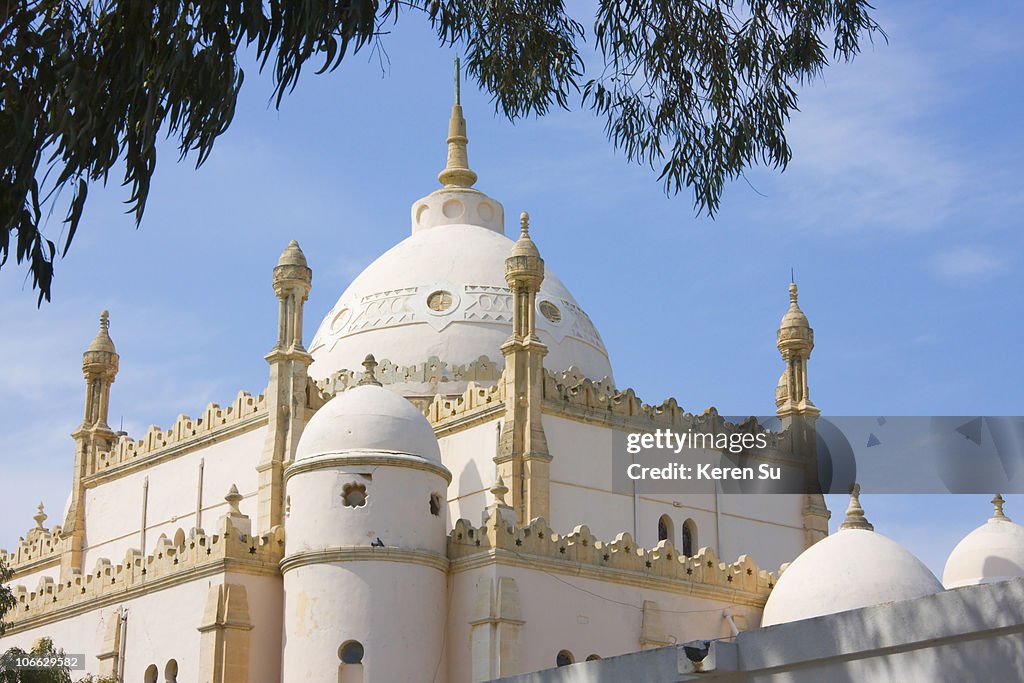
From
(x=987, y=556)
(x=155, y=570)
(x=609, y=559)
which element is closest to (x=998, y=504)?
(x=987, y=556)

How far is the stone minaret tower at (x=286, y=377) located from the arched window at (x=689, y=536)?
9.31 m

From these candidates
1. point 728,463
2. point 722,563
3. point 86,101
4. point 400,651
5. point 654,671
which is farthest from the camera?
point 728,463

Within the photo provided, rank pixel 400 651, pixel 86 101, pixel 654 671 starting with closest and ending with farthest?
pixel 86 101
pixel 654 671
pixel 400 651

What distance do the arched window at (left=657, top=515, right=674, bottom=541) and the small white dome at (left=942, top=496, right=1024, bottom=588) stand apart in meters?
6.26

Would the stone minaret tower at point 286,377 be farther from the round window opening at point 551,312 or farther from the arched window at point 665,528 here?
the arched window at point 665,528

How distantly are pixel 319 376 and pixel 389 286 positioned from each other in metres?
2.92

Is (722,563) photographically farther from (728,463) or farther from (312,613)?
(312,613)

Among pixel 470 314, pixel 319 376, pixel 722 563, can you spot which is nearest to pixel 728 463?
pixel 722 563

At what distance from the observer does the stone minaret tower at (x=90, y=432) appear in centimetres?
4388

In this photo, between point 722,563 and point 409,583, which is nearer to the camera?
point 409,583

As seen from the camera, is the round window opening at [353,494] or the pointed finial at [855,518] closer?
the round window opening at [353,494]

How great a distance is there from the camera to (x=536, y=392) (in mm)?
36562

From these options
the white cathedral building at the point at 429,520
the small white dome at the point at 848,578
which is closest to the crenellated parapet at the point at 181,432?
the white cathedral building at the point at 429,520

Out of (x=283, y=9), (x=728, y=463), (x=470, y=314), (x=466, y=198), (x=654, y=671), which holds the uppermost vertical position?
(x=466, y=198)
